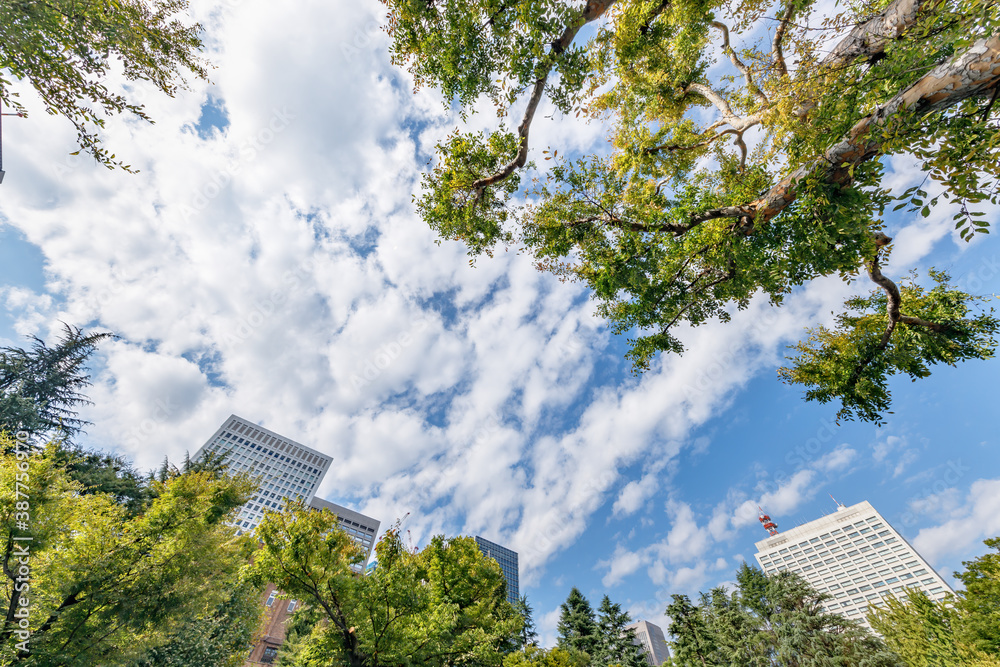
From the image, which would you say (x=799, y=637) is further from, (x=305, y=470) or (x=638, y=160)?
(x=305, y=470)

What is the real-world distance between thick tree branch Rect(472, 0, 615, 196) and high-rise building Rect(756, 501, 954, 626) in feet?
424

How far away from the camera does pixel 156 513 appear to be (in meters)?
11.0

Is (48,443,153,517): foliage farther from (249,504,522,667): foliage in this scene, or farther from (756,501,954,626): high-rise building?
(756,501,954,626): high-rise building

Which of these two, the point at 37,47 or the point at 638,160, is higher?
the point at 638,160

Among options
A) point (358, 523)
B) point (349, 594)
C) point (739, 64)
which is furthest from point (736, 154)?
point (358, 523)

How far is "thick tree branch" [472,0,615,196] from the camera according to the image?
5.54 meters

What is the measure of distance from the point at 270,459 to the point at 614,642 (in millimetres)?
110260

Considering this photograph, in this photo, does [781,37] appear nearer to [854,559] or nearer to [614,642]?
[614,642]

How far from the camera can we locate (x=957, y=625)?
15.3m

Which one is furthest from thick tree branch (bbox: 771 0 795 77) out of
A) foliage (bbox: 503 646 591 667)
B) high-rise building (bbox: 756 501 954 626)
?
high-rise building (bbox: 756 501 954 626)

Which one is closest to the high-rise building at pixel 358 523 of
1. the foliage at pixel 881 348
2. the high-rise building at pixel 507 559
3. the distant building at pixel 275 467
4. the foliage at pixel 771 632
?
the distant building at pixel 275 467

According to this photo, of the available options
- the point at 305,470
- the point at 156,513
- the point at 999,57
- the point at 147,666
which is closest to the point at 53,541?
the point at 156,513

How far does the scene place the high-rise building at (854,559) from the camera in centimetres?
9269

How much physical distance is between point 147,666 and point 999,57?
25.2 metres
